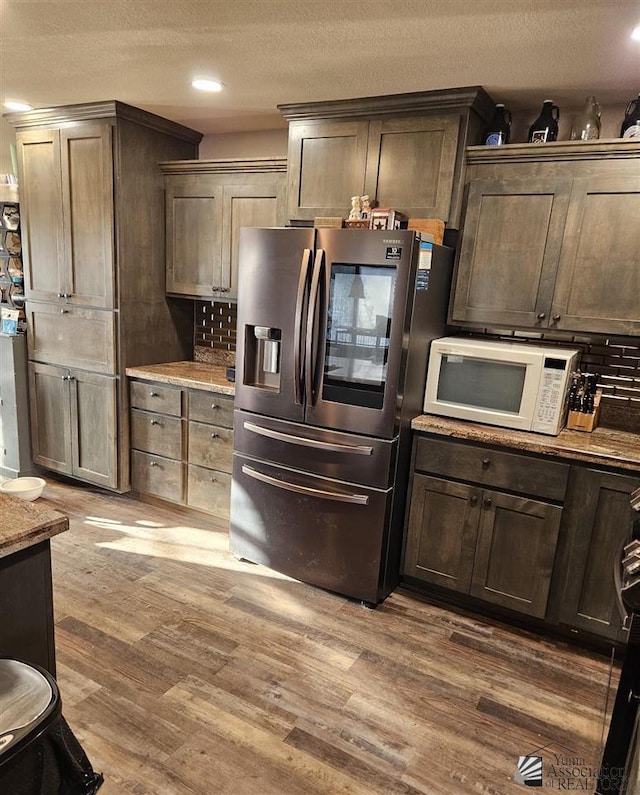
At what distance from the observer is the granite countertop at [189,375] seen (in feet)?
10.3

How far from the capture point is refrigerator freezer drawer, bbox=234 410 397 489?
251 cm

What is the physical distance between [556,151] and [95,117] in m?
2.55

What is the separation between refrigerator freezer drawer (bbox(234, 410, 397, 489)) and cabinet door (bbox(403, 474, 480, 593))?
25 cm

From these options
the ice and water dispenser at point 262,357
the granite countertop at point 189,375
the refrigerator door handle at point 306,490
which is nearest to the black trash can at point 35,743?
the refrigerator door handle at point 306,490

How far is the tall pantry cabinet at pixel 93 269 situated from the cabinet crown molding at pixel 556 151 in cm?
199

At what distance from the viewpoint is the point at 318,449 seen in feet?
8.61

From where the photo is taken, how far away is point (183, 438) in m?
3.36

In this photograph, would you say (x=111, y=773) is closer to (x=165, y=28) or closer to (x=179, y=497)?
(x=179, y=497)

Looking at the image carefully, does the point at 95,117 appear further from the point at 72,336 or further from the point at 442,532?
the point at 442,532

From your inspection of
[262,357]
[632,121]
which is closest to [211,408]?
[262,357]

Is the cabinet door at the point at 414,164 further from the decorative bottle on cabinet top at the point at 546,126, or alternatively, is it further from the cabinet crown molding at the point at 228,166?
the cabinet crown molding at the point at 228,166

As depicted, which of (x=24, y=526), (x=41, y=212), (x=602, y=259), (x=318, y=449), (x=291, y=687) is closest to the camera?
(x=24, y=526)

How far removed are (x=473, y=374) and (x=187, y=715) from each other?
185cm

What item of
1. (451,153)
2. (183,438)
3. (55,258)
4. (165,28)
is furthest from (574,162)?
(55,258)
